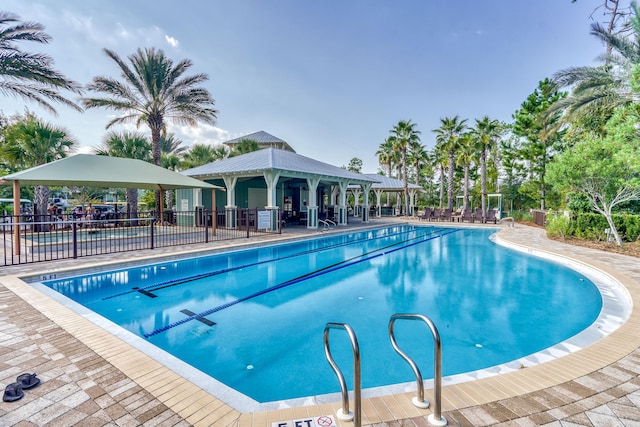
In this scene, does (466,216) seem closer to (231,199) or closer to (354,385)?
(231,199)

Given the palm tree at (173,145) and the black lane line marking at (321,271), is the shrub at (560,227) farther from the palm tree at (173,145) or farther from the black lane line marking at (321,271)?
the palm tree at (173,145)

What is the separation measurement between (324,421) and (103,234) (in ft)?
53.0

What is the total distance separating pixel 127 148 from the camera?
17859mm

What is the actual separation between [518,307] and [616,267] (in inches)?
158

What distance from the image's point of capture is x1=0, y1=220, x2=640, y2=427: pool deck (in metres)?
2.17

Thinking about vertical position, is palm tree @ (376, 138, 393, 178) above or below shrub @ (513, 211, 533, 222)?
above

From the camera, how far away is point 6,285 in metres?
5.56

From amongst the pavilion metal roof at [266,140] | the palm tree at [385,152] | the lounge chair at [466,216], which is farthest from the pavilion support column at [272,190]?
the palm tree at [385,152]

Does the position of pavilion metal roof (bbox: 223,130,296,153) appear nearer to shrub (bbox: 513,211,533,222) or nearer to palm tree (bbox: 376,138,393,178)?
palm tree (bbox: 376,138,393,178)

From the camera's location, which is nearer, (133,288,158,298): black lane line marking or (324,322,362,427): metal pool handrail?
(324,322,362,427): metal pool handrail

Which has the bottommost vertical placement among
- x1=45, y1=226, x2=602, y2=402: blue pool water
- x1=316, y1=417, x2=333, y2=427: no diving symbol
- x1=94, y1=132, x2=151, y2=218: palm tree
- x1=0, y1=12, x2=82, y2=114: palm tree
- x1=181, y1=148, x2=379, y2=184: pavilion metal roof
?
x1=45, y1=226, x2=602, y2=402: blue pool water

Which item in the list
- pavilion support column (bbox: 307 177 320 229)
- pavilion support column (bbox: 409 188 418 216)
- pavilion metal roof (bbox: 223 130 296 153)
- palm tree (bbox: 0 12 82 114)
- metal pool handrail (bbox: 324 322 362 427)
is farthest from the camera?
pavilion metal roof (bbox: 223 130 296 153)

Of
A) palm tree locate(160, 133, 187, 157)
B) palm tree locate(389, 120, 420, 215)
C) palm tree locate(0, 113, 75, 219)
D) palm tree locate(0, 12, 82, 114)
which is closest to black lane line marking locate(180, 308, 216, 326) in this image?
palm tree locate(0, 12, 82, 114)

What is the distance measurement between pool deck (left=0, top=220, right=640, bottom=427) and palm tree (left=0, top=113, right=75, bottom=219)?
15.6 m
